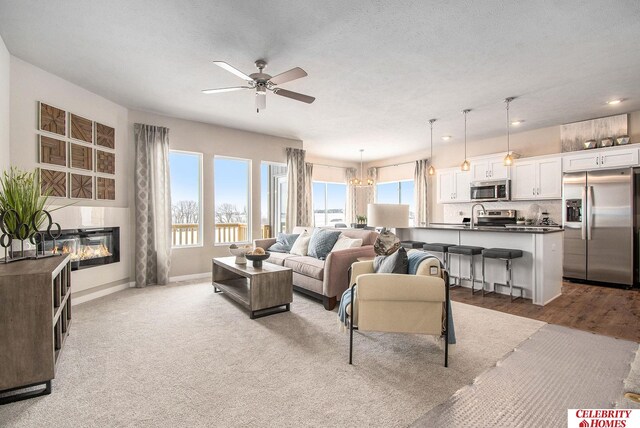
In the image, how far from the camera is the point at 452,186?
708 centimetres

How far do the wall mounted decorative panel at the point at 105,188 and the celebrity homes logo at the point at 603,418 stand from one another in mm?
5466

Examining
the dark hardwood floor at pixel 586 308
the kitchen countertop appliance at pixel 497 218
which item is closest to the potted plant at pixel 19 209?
the dark hardwood floor at pixel 586 308

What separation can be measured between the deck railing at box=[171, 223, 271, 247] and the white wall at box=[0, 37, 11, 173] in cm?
247

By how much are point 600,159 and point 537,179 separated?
36.9 inches

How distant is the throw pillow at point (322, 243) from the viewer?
4449 millimetres

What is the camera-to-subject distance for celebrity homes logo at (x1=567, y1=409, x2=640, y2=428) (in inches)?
65.2

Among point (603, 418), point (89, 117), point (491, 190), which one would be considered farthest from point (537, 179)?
point (89, 117)

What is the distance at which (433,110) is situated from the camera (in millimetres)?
4805

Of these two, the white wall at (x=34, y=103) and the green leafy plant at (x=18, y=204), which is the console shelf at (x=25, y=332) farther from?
the white wall at (x=34, y=103)

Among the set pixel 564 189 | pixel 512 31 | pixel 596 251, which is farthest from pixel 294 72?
pixel 596 251

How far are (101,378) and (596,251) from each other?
22.3ft

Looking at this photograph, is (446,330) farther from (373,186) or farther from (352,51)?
(373,186)

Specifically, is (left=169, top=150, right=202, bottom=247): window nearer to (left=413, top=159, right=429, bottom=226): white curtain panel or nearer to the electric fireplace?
the electric fireplace

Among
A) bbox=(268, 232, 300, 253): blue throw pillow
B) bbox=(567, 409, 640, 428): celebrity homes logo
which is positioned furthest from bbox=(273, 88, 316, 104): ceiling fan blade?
bbox=(567, 409, 640, 428): celebrity homes logo
